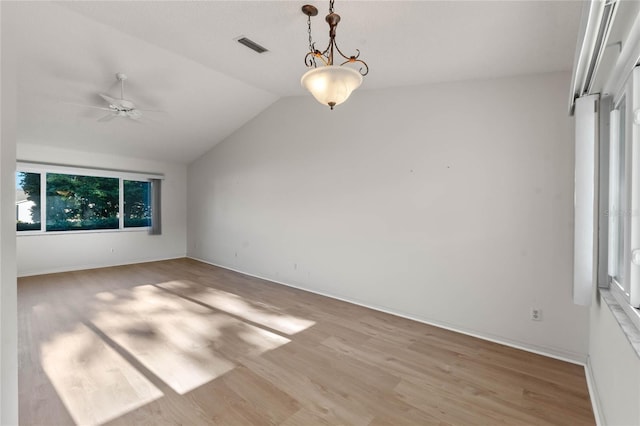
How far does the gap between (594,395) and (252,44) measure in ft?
13.8

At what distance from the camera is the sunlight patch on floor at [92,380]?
1.87 meters

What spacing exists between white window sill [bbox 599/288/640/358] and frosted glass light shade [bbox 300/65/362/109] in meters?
1.97

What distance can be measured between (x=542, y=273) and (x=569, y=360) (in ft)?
2.55

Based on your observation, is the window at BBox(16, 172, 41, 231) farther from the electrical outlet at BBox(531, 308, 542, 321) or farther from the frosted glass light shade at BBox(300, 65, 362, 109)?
the electrical outlet at BBox(531, 308, 542, 321)

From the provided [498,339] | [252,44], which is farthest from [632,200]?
[252,44]

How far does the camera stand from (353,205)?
4.00 metres

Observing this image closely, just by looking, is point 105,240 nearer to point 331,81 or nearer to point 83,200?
point 83,200

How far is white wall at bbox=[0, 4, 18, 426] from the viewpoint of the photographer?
1.15m

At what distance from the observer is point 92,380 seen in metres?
2.16

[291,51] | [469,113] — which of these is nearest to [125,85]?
[291,51]

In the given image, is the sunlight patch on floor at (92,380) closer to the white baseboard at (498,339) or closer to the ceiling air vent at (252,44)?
the white baseboard at (498,339)

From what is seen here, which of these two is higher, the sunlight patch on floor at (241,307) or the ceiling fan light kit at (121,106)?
the ceiling fan light kit at (121,106)

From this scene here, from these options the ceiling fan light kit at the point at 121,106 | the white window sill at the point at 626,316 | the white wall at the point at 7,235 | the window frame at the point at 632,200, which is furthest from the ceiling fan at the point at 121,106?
the white window sill at the point at 626,316

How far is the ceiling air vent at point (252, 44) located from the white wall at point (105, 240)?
499cm
